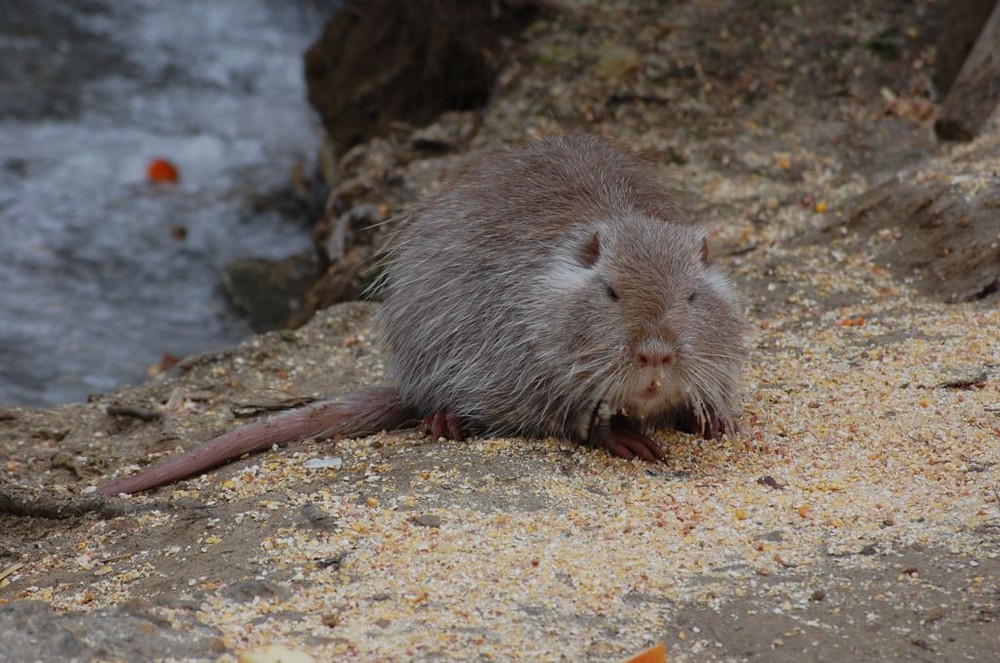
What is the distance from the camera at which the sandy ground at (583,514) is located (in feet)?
10.4

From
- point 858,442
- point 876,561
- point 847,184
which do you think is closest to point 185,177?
point 847,184

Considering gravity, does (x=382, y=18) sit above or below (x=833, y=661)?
above

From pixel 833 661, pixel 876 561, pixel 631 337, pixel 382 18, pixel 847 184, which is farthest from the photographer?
pixel 382 18

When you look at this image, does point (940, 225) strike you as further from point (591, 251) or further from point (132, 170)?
point (132, 170)

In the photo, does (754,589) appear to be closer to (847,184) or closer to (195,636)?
(195,636)

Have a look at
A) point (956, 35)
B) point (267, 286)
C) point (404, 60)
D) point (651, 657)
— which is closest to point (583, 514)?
point (651, 657)

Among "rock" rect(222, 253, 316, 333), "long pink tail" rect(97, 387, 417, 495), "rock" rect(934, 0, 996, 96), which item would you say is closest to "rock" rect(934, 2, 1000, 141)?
"rock" rect(934, 0, 996, 96)

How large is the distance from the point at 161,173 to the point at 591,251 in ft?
25.6

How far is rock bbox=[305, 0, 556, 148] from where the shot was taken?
8711 millimetres

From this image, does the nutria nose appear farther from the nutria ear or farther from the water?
the water

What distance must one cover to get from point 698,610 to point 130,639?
146cm

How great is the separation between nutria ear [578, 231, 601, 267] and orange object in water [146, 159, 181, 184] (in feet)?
25.4

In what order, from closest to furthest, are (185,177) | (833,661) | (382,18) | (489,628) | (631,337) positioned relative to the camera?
(833,661)
(489,628)
(631,337)
(382,18)
(185,177)

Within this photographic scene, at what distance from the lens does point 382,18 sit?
9.90 meters
